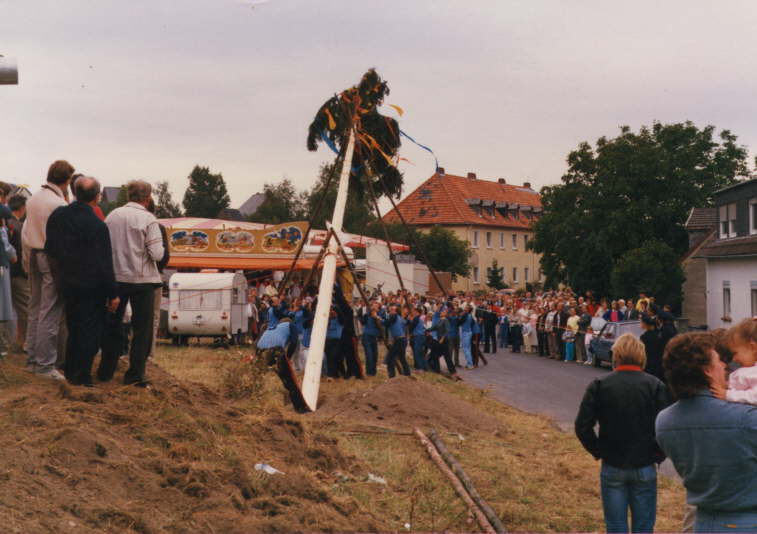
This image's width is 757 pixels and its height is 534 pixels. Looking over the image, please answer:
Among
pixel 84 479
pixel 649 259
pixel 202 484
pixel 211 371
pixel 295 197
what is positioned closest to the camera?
pixel 84 479

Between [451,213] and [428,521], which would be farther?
[451,213]

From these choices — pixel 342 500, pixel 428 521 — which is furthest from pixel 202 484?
pixel 428 521

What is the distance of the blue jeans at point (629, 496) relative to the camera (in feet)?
20.8

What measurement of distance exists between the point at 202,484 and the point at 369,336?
608 inches

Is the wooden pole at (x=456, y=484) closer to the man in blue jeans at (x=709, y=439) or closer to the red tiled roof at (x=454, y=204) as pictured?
the man in blue jeans at (x=709, y=439)

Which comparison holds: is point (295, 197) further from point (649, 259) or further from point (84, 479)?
point (84, 479)

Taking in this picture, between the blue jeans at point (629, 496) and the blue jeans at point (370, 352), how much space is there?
621 inches

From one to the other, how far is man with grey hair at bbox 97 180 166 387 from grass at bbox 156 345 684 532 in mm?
1607

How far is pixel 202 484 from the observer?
263 inches

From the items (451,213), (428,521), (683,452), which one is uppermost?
(451,213)

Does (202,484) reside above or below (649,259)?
below

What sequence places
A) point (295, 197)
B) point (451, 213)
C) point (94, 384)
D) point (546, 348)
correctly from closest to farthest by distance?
point (94, 384), point (546, 348), point (295, 197), point (451, 213)

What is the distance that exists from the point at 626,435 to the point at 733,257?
123 feet

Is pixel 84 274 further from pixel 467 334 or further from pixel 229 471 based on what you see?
pixel 467 334
